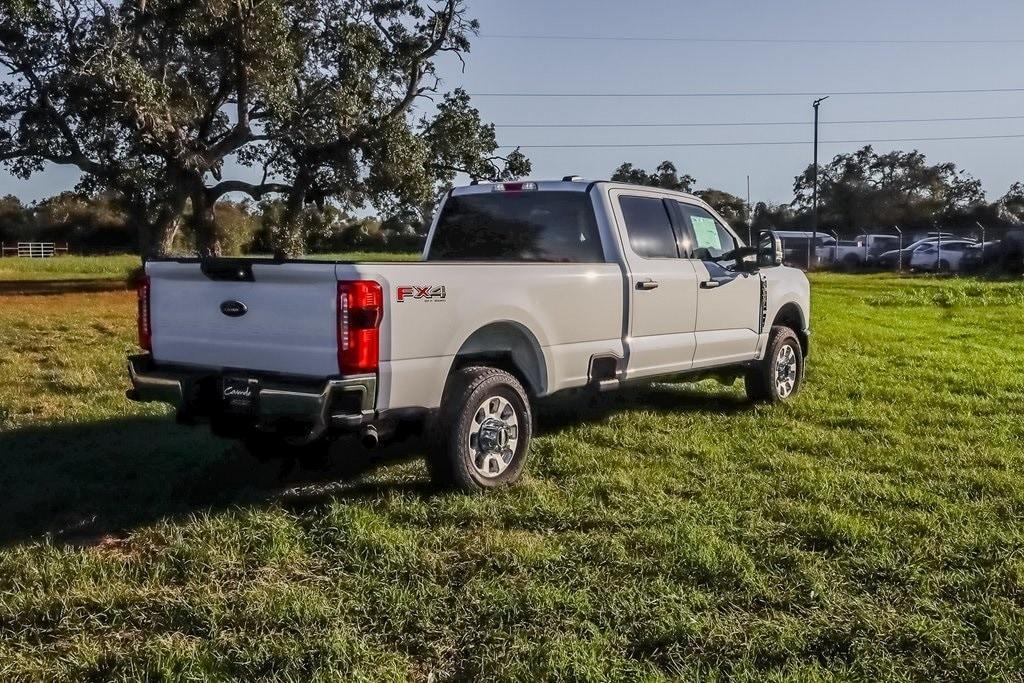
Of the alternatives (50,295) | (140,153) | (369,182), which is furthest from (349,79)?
(50,295)

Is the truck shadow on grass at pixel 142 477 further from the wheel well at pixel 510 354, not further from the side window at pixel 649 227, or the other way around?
the side window at pixel 649 227

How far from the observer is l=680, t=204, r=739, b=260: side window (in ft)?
27.3

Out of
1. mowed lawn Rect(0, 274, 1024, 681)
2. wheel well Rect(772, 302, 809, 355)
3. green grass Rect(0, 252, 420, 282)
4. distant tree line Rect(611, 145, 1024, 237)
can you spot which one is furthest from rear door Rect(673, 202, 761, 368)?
distant tree line Rect(611, 145, 1024, 237)

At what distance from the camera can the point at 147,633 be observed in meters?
4.08

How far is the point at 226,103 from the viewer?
28.3 m

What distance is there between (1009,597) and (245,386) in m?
3.83

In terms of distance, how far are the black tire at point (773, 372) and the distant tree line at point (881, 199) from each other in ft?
207

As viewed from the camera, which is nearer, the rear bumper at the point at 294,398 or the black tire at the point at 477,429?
the rear bumper at the point at 294,398

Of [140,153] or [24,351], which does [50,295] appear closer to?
[140,153]

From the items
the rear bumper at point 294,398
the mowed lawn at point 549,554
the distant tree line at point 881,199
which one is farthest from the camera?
the distant tree line at point 881,199

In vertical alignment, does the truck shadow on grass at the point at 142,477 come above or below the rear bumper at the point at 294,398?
below

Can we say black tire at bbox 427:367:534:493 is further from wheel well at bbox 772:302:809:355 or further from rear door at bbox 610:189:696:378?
wheel well at bbox 772:302:809:355

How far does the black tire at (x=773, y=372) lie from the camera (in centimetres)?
907

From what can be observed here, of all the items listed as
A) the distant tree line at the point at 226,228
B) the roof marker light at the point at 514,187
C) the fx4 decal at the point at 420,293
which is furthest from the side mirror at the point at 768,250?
the distant tree line at the point at 226,228
